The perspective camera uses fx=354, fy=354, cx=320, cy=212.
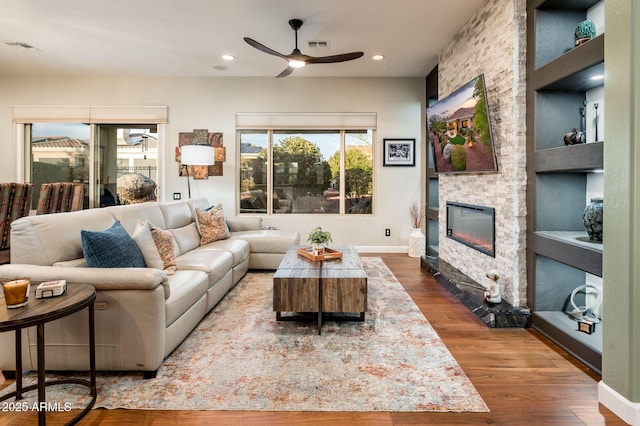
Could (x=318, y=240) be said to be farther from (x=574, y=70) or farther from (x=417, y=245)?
(x=417, y=245)

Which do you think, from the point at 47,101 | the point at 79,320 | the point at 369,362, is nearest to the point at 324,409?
the point at 369,362

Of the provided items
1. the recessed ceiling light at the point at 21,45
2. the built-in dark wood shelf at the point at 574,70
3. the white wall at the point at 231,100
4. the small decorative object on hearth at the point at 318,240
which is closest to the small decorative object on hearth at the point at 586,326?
the built-in dark wood shelf at the point at 574,70

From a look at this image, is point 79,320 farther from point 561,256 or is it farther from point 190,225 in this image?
point 561,256

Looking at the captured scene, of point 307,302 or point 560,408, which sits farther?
point 307,302

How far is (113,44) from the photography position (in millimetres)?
4449

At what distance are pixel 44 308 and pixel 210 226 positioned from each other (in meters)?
2.85

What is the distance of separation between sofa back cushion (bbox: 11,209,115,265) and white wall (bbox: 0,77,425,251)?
3606 mm

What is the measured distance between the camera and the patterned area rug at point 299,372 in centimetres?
183

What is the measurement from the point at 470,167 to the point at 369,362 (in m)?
2.28

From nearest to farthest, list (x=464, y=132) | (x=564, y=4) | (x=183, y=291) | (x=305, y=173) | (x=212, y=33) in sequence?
(x=183, y=291) → (x=564, y=4) → (x=464, y=132) → (x=212, y=33) → (x=305, y=173)

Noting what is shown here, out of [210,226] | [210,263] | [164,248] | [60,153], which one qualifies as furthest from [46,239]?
[60,153]

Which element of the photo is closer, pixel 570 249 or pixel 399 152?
pixel 570 249

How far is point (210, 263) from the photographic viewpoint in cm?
314

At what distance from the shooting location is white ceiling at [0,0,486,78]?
3.50 m
